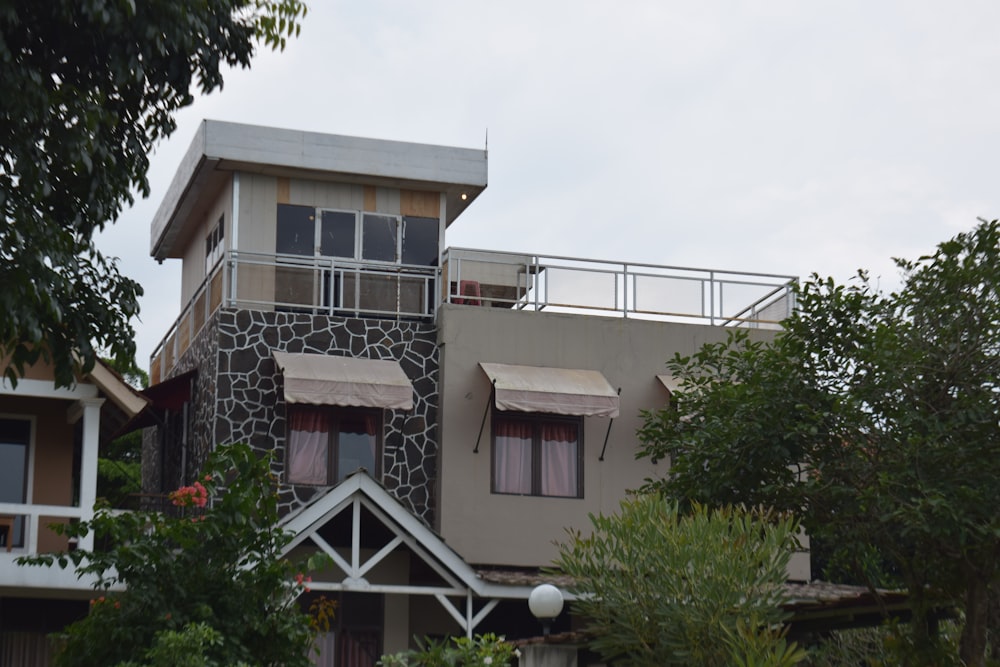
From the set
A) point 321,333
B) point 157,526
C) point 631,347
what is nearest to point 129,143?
point 157,526

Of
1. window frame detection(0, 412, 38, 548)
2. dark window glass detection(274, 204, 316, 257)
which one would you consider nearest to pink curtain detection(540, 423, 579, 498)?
dark window glass detection(274, 204, 316, 257)

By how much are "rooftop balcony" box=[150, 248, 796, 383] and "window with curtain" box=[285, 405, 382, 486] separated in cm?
176

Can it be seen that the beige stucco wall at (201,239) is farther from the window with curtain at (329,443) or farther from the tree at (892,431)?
the tree at (892,431)

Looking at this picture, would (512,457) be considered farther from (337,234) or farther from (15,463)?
(15,463)

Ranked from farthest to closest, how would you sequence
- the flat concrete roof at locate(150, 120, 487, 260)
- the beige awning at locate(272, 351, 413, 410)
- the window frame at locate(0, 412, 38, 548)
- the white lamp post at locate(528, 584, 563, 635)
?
the flat concrete roof at locate(150, 120, 487, 260) → the beige awning at locate(272, 351, 413, 410) → the window frame at locate(0, 412, 38, 548) → the white lamp post at locate(528, 584, 563, 635)

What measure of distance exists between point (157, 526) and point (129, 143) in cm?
339

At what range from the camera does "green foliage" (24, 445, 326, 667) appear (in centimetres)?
1258

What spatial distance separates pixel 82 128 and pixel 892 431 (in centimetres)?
842

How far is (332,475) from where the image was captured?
73.0ft

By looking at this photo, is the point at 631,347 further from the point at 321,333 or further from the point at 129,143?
the point at 129,143

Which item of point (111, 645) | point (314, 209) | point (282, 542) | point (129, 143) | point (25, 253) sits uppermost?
point (314, 209)

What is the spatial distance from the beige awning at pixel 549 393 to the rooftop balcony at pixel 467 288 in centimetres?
148

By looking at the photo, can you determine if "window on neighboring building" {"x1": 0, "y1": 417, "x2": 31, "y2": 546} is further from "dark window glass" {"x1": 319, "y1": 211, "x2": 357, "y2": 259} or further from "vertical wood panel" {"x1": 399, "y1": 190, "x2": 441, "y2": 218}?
"vertical wood panel" {"x1": 399, "y1": 190, "x2": 441, "y2": 218}

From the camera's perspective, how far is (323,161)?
24.1 m
